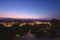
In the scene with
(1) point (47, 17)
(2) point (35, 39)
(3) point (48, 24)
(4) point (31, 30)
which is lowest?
(2) point (35, 39)

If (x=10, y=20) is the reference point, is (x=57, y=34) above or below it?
below

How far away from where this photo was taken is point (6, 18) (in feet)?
4.46

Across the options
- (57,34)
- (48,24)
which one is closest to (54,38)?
(57,34)

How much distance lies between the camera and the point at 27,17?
54.1 inches

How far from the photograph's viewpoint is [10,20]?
1356 mm

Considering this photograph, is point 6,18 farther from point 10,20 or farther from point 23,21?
point 23,21

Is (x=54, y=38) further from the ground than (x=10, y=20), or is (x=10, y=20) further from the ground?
(x=10, y=20)

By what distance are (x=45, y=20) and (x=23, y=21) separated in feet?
1.11

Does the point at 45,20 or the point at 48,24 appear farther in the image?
the point at 48,24

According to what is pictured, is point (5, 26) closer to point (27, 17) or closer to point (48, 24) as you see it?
point (27, 17)

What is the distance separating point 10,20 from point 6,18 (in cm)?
7

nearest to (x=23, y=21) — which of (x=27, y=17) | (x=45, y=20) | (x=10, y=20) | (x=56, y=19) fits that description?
(x=27, y=17)

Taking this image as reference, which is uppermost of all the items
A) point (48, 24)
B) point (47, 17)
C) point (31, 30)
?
point (47, 17)

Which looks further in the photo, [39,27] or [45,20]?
[39,27]
